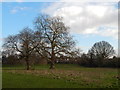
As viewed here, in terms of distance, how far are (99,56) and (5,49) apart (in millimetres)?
36426

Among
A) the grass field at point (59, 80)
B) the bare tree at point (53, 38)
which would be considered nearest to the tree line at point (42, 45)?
the bare tree at point (53, 38)

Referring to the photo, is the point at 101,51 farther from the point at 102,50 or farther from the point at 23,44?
the point at 23,44

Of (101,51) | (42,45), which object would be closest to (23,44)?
(42,45)

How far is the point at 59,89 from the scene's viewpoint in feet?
36.3

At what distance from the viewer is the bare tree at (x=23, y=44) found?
149 feet

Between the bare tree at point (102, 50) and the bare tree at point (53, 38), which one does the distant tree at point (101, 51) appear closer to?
the bare tree at point (102, 50)

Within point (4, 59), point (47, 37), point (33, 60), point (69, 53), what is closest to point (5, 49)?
point (4, 59)

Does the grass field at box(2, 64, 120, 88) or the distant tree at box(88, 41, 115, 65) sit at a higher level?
the distant tree at box(88, 41, 115, 65)

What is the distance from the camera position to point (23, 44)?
1779 inches

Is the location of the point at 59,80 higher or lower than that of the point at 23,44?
lower

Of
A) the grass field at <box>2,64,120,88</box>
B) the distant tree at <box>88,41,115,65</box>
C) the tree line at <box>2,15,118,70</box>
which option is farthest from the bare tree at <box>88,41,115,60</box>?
the grass field at <box>2,64,120,88</box>

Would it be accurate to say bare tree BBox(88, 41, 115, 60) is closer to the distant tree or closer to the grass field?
the distant tree

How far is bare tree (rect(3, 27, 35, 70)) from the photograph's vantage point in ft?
149

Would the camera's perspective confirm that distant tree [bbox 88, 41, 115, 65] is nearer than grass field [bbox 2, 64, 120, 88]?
No
